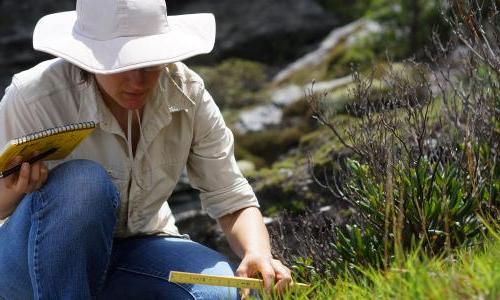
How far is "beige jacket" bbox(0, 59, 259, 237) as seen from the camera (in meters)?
3.22

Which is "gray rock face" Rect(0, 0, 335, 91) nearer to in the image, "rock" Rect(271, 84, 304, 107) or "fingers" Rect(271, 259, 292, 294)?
"rock" Rect(271, 84, 304, 107)

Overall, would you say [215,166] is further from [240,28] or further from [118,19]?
[240,28]

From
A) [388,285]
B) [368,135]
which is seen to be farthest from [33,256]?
[368,135]

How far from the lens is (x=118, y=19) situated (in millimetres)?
3059

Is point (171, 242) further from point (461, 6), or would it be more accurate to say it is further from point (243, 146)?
point (243, 146)

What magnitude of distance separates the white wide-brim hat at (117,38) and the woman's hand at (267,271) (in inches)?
27.7

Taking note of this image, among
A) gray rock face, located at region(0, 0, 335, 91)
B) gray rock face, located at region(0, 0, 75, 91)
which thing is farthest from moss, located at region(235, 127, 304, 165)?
gray rock face, located at region(0, 0, 75, 91)

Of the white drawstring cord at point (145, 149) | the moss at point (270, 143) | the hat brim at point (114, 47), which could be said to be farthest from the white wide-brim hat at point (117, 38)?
the moss at point (270, 143)

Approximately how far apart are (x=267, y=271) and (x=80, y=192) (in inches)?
25.3

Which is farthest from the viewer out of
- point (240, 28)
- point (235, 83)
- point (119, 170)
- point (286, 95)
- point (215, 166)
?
point (240, 28)

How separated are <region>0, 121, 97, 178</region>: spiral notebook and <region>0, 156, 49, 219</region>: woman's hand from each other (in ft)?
0.11

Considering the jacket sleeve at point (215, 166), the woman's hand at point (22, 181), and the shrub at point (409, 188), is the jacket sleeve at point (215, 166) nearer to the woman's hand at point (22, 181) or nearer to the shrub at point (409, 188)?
the shrub at point (409, 188)

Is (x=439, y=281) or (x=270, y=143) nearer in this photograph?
(x=439, y=281)

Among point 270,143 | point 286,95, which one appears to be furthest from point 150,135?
point 286,95
